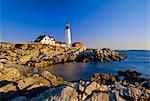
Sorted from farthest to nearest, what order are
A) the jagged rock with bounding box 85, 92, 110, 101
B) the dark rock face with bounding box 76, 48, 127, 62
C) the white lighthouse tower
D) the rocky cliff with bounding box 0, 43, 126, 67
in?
the white lighthouse tower → the dark rock face with bounding box 76, 48, 127, 62 → the rocky cliff with bounding box 0, 43, 126, 67 → the jagged rock with bounding box 85, 92, 110, 101

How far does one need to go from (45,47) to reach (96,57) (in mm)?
15856

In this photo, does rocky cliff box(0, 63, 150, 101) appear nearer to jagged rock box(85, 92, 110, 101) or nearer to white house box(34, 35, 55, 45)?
jagged rock box(85, 92, 110, 101)

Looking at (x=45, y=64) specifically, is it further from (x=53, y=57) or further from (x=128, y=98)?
(x=128, y=98)

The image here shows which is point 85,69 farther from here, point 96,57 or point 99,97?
point 99,97

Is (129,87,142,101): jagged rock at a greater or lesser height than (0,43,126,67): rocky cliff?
lesser

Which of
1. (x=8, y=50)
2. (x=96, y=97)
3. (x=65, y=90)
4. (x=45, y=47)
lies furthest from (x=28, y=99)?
(x=45, y=47)

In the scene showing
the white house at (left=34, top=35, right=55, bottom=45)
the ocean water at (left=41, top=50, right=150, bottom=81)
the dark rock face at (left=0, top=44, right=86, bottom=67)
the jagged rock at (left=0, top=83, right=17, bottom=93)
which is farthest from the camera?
A: the white house at (left=34, top=35, right=55, bottom=45)

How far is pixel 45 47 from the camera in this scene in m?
57.2

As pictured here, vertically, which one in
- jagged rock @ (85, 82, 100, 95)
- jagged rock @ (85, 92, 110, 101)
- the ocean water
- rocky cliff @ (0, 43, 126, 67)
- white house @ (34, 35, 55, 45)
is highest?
white house @ (34, 35, 55, 45)

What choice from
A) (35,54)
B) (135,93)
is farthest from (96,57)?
(135,93)

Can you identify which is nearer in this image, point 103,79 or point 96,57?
point 103,79

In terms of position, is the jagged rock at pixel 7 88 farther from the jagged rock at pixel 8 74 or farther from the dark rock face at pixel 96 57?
the dark rock face at pixel 96 57

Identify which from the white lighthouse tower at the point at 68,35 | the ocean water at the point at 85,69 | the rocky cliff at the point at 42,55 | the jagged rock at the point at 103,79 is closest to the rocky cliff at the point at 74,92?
the jagged rock at the point at 103,79

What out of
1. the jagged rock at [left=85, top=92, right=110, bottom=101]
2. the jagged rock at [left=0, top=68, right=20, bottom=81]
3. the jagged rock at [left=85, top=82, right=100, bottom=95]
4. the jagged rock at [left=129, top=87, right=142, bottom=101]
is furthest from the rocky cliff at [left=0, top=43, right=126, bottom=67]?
the jagged rock at [left=129, top=87, right=142, bottom=101]
